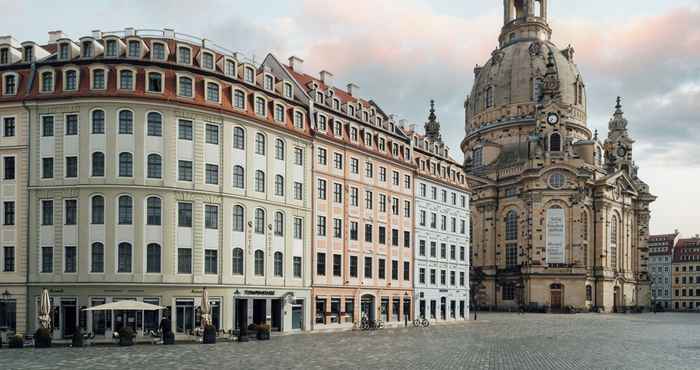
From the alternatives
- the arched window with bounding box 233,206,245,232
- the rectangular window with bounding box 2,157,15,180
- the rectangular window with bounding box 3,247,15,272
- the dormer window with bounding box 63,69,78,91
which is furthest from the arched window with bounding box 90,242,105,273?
the dormer window with bounding box 63,69,78,91

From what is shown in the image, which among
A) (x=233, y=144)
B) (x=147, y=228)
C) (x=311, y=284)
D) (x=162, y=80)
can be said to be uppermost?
(x=162, y=80)

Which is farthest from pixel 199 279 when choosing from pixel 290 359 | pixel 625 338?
pixel 625 338

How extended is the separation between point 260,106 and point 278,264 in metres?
12.2

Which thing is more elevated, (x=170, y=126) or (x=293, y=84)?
(x=293, y=84)

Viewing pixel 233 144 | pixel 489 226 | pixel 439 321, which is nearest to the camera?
pixel 233 144

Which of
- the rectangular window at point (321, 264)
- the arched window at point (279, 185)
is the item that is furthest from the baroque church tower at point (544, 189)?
the arched window at point (279, 185)

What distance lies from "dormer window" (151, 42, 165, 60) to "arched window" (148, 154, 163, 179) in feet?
23.6

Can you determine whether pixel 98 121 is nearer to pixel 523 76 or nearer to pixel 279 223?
pixel 279 223

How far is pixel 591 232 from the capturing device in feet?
412

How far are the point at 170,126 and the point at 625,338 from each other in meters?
36.8

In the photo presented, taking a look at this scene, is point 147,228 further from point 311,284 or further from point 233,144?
point 311,284

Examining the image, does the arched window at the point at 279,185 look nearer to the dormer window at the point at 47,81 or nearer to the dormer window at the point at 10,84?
the dormer window at the point at 47,81

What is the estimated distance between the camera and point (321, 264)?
58844mm

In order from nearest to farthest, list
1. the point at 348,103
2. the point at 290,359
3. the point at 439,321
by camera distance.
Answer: the point at 290,359 < the point at 348,103 < the point at 439,321
